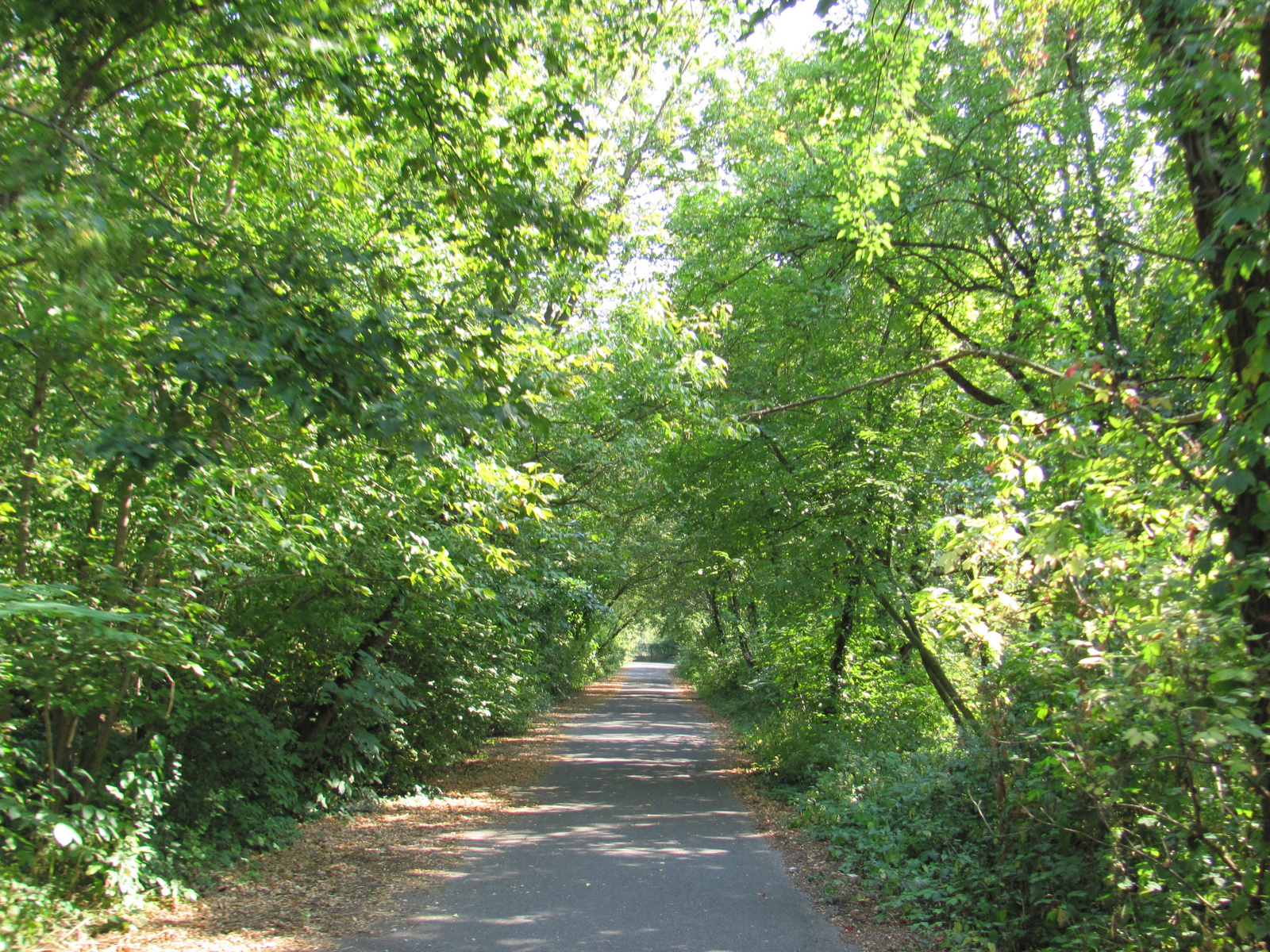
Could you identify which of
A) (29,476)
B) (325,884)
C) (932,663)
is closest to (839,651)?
(932,663)

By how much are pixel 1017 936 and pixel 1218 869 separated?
158cm

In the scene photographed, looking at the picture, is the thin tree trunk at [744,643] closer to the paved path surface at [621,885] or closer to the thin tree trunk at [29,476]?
the paved path surface at [621,885]

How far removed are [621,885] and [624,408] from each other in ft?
24.4

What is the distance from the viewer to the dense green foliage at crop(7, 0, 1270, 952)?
12.0ft

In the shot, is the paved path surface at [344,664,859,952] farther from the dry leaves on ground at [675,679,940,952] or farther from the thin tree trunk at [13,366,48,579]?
the thin tree trunk at [13,366,48,579]

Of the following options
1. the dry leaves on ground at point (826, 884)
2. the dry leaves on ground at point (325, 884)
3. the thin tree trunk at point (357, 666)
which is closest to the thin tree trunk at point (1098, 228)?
the dry leaves on ground at point (826, 884)

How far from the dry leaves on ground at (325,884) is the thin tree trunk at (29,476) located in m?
2.53

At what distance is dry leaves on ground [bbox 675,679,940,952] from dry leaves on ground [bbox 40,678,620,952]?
326cm

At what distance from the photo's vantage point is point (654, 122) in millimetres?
15609

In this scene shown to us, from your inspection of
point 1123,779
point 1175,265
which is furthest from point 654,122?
point 1123,779

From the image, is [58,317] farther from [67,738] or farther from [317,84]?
[67,738]

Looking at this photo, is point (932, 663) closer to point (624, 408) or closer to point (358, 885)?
point (624, 408)

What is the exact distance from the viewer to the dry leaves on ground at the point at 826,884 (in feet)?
18.8

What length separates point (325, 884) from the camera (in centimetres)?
689
